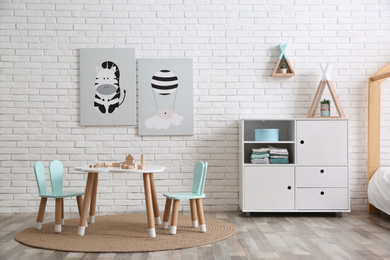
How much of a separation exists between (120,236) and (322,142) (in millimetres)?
2402

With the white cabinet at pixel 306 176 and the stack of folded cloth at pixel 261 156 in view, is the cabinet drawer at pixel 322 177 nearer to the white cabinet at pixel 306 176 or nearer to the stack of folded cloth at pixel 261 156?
the white cabinet at pixel 306 176

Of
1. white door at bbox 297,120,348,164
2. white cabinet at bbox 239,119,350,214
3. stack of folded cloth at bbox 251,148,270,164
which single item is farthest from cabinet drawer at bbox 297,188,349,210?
stack of folded cloth at bbox 251,148,270,164

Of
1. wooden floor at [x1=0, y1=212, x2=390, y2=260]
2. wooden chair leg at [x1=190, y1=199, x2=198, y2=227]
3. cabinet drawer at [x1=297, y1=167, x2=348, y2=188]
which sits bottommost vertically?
wooden floor at [x1=0, y1=212, x2=390, y2=260]

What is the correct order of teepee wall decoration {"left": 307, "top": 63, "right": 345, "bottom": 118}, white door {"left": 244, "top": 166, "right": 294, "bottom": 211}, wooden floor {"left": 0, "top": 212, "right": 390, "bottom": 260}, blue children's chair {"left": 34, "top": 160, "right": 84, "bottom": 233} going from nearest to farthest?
wooden floor {"left": 0, "top": 212, "right": 390, "bottom": 260} → blue children's chair {"left": 34, "top": 160, "right": 84, "bottom": 233} → white door {"left": 244, "top": 166, "right": 294, "bottom": 211} → teepee wall decoration {"left": 307, "top": 63, "right": 345, "bottom": 118}

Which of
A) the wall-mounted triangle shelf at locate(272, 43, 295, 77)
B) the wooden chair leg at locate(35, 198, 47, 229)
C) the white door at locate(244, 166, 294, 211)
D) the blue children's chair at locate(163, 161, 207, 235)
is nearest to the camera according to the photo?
the blue children's chair at locate(163, 161, 207, 235)

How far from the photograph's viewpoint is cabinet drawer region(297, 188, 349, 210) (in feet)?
16.4

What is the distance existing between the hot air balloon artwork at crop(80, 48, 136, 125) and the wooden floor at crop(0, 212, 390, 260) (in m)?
1.22

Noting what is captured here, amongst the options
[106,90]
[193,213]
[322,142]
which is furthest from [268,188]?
[106,90]

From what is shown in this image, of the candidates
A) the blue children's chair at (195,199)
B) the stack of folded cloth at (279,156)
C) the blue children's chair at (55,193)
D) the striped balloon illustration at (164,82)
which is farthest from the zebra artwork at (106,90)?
the stack of folded cloth at (279,156)

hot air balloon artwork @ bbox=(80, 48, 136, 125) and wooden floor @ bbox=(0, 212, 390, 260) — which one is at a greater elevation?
hot air balloon artwork @ bbox=(80, 48, 136, 125)

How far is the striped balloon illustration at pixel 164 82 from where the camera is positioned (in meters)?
5.36

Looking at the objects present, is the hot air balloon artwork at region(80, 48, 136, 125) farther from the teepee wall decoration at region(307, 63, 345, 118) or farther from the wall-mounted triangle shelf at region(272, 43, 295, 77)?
the teepee wall decoration at region(307, 63, 345, 118)

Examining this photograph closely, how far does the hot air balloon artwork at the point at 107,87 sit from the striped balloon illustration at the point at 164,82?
0.25 meters

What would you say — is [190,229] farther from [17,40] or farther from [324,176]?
[17,40]
